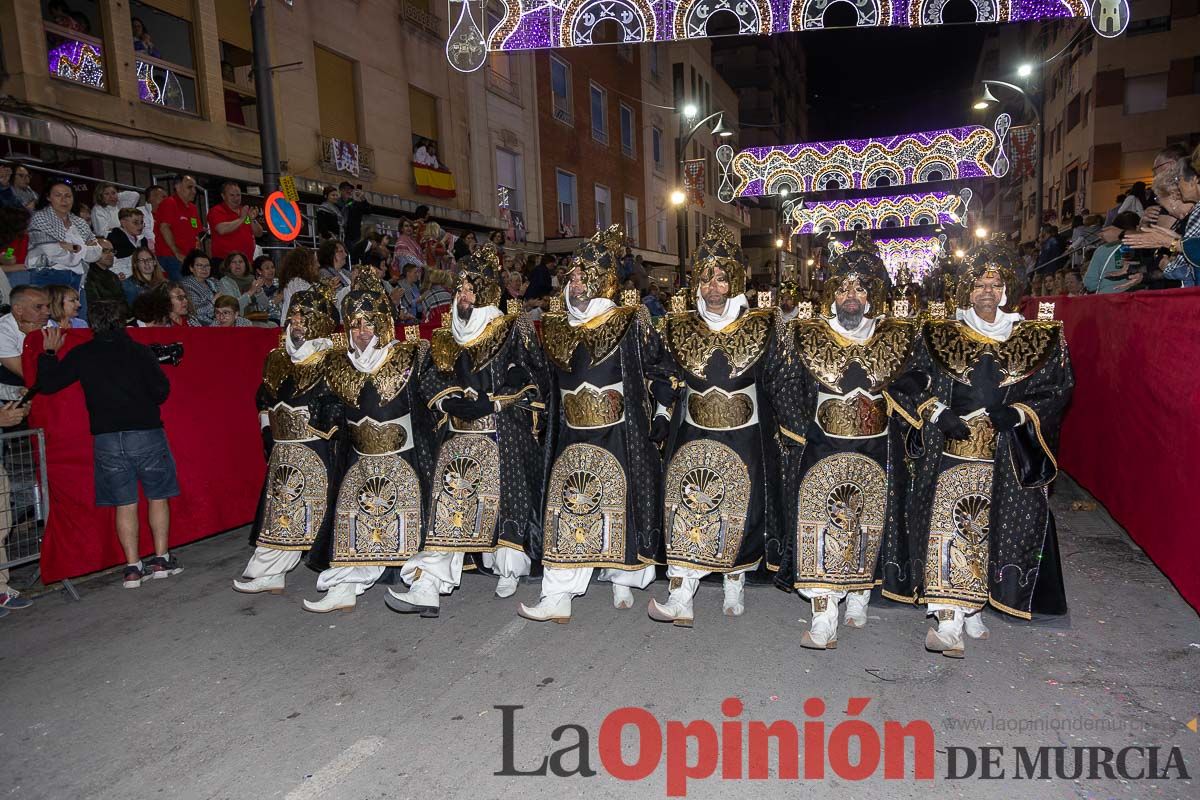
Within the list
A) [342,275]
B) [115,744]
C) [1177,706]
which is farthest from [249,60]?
[1177,706]

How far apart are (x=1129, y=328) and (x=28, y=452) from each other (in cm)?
833

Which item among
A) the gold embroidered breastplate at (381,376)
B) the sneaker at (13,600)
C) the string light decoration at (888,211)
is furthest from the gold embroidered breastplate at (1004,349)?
the string light decoration at (888,211)

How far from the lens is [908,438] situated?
4387 millimetres

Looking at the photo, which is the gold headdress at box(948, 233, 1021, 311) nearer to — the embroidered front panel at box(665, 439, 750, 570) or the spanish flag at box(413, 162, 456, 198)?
the embroidered front panel at box(665, 439, 750, 570)

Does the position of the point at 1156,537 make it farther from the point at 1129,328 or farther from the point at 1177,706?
the point at 1177,706

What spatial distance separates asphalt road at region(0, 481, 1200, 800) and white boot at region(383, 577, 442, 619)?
0.31 ft

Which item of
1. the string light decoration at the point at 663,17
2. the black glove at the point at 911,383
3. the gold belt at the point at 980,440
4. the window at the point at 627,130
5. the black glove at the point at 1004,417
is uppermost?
the window at the point at 627,130

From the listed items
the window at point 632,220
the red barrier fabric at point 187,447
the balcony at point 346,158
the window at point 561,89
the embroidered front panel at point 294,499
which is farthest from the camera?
the window at point 632,220

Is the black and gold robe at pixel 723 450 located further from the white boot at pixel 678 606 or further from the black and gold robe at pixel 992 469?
the black and gold robe at pixel 992 469

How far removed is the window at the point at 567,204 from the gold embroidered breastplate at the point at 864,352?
60.7 feet

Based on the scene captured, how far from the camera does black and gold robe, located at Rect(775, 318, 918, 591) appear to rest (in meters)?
4.30

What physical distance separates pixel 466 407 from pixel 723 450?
5.40ft

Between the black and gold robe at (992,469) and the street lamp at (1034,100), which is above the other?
the street lamp at (1034,100)

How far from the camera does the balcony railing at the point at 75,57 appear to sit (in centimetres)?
988
